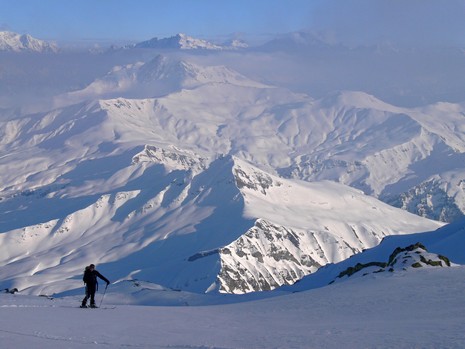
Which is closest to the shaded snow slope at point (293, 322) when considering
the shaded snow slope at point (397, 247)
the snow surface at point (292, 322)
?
the snow surface at point (292, 322)

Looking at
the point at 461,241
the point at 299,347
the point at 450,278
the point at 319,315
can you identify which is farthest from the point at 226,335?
the point at 461,241

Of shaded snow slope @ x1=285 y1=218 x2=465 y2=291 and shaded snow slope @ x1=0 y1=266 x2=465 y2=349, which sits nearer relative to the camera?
shaded snow slope @ x1=0 y1=266 x2=465 y2=349

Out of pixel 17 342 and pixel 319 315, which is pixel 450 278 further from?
pixel 17 342

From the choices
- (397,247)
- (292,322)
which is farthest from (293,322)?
(397,247)

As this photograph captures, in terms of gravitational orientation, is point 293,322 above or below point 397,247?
above

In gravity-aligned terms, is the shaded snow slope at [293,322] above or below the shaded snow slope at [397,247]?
above

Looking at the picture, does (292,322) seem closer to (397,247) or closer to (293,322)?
(293,322)

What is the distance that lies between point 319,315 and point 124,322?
320 inches

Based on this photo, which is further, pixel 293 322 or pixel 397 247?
pixel 397 247

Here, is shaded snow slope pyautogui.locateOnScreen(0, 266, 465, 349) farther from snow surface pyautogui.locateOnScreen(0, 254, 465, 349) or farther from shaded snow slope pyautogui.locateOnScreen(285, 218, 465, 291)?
shaded snow slope pyautogui.locateOnScreen(285, 218, 465, 291)

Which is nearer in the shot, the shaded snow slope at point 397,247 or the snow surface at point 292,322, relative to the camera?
the snow surface at point 292,322

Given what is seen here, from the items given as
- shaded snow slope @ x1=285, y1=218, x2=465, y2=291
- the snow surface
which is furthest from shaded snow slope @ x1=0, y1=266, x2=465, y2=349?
shaded snow slope @ x1=285, y1=218, x2=465, y2=291

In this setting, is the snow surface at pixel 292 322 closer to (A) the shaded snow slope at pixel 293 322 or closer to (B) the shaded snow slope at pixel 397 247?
(A) the shaded snow slope at pixel 293 322

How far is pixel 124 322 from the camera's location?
25844 millimetres
